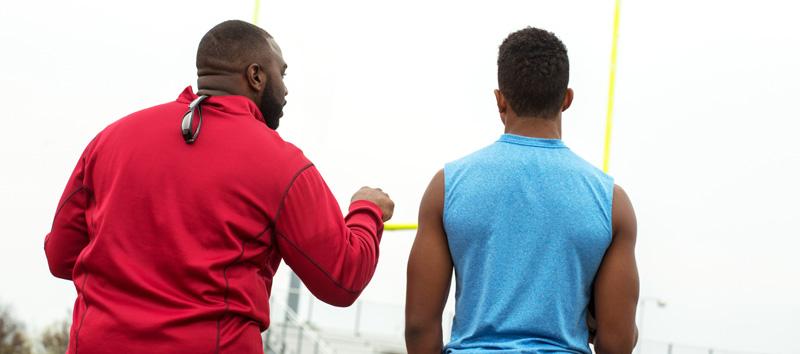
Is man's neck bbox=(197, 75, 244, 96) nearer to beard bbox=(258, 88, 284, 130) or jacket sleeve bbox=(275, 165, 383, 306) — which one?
beard bbox=(258, 88, 284, 130)

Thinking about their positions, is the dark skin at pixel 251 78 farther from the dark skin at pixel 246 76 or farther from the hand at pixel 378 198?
the hand at pixel 378 198

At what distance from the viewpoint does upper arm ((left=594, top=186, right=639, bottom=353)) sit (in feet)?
8.05

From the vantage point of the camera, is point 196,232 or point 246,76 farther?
point 246,76

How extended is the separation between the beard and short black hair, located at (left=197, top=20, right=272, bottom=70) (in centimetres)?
8

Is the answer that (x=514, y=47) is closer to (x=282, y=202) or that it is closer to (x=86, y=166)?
(x=282, y=202)

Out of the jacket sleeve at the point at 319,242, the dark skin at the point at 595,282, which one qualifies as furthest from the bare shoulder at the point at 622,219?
the jacket sleeve at the point at 319,242

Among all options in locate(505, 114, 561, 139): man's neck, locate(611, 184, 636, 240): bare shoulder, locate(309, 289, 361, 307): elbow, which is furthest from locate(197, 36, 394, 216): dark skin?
locate(611, 184, 636, 240): bare shoulder

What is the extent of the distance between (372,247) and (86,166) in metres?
0.60

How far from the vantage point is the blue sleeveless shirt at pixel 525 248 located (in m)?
2.40

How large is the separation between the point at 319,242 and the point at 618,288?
573 mm

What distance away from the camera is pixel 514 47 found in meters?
2.58

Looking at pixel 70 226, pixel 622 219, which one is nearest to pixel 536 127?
pixel 622 219

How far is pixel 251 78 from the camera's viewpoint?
8.89ft

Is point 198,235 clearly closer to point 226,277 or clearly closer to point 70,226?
point 226,277
